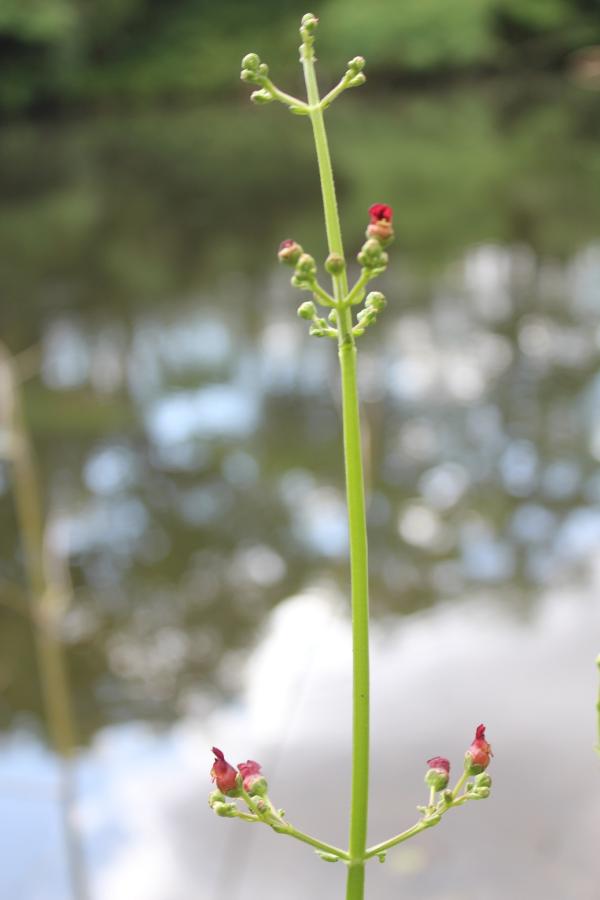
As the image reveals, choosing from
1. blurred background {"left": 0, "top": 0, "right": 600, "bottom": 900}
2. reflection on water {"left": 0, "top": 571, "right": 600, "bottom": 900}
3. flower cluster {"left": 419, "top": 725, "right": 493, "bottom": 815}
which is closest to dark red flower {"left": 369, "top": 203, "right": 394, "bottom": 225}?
flower cluster {"left": 419, "top": 725, "right": 493, "bottom": 815}

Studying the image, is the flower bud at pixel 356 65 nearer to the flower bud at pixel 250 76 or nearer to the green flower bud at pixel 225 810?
the flower bud at pixel 250 76

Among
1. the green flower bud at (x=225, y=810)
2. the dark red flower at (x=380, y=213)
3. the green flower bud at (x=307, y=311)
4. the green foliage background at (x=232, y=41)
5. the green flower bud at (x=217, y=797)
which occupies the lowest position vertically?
the green flower bud at (x=225, y=810)

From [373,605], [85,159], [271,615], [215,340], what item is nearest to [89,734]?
[271,615]

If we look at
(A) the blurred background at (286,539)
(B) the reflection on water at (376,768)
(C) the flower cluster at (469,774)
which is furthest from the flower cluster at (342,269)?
(B) the reflection on water at (376,768)

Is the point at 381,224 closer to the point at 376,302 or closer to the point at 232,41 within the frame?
the point at 376,302

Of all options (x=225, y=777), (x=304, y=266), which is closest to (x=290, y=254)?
(x=304, y=266)

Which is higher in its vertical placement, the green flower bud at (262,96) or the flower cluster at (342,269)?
the green flower bud at (262,96)

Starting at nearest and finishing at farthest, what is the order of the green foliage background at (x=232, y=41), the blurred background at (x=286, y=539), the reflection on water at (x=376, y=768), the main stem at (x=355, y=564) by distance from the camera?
the main stem at (x=355, y=564) → the reflection on water at (x=376, y=768) → the blurred background at (x=286, y=539) → the green foliage background at (x=232, y=41)
